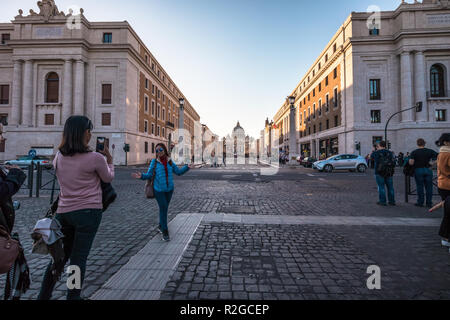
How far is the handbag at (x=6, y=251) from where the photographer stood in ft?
5.19

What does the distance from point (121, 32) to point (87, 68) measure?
6.74 metres

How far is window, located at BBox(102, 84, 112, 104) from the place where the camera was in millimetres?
30906

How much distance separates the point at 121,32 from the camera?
31.0 metres

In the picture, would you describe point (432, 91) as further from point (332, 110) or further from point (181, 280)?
point (181, 280)

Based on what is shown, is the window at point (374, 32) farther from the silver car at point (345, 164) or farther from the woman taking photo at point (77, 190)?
the woman taking photo at point (77, 190)

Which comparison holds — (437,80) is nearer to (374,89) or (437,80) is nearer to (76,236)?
(374,89)

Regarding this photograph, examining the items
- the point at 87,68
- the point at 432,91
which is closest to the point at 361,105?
the point at 432,91

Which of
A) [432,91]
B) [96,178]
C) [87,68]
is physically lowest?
[96,178]

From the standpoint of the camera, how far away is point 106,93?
102 ft

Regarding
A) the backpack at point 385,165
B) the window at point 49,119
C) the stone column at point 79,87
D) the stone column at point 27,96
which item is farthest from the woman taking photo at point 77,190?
the stone column at point 27,96

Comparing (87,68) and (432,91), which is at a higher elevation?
(87,68)

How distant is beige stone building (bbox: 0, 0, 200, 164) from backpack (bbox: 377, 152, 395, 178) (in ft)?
96.1

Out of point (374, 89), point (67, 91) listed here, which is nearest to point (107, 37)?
point (67, 91)

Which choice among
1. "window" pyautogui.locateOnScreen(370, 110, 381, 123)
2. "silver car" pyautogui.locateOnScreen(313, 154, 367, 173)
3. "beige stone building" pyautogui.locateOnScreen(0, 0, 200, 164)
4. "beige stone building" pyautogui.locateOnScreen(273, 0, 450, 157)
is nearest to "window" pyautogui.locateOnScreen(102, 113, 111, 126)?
"beige stone building" pyautogui.locateOnScreen(0, 0, 200, 164)
